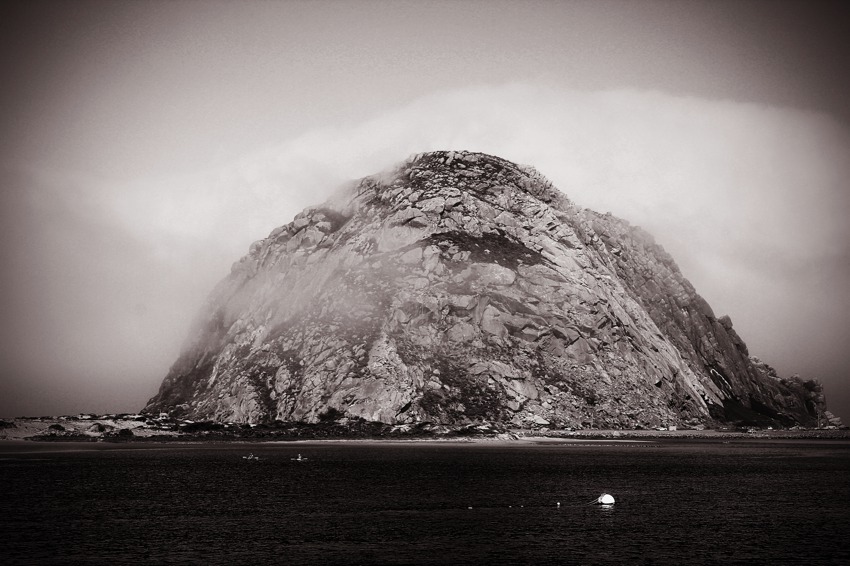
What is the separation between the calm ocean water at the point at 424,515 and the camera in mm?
75125

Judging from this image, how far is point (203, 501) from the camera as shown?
113 metres

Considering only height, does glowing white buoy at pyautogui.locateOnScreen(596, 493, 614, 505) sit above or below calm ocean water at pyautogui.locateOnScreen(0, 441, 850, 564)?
above

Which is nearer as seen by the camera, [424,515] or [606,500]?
[424,515]

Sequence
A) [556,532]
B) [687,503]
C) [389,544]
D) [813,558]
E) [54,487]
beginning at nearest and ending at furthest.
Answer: [813,558] → [389,544] → [556,532] → [687,503] → [54,487]

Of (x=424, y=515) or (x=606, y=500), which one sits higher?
(x=606, y=500)

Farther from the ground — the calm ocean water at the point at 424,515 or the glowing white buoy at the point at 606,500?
the glowing white buoy at the point at 606,500

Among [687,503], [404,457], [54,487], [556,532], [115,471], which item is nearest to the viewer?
[556,532]

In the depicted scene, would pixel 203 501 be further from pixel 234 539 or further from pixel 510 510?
pixel 510 510

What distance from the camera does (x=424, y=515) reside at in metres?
99.1

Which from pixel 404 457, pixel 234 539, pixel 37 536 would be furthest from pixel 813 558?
pixel 404 457

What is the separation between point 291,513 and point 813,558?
199 ft

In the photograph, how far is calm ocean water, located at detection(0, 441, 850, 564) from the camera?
246ft

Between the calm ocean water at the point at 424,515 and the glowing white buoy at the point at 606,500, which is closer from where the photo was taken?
the calm ocean water at the point at 424,515

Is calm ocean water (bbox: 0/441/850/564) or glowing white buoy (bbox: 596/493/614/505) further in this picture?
glowing white buoy (bbox: 596/493/614/505)
